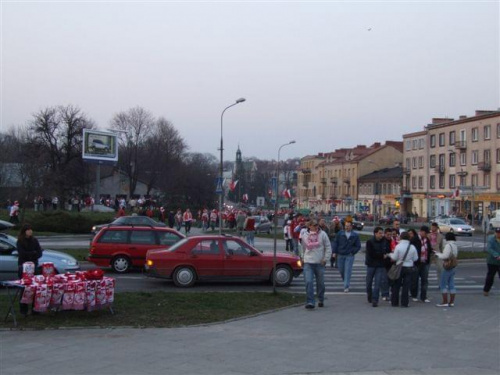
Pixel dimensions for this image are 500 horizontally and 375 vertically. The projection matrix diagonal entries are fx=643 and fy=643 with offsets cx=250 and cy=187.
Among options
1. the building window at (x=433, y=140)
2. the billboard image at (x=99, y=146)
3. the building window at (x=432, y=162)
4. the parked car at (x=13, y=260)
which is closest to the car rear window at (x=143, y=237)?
the parked car at (x=13, y=260)

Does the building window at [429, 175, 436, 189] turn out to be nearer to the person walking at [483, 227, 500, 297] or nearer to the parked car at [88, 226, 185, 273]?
the parked car at [88, 226, 185, 273]

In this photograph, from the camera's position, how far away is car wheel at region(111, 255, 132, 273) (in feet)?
65.5

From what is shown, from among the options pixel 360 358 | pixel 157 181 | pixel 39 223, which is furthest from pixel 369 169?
pixel 360 358

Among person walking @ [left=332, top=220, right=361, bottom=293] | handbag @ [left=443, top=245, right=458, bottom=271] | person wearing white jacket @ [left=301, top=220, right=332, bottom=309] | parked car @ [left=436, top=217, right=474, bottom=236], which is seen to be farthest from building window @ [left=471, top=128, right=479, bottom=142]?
person wearing white jacket @ [left=301, top=220, right=332, bottom=309]

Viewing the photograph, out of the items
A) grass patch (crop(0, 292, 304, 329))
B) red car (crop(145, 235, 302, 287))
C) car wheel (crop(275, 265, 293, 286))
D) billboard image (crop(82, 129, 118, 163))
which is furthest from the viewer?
billboard image (crop(82, 129, 118, 163))

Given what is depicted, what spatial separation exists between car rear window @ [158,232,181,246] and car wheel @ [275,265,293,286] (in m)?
4.17

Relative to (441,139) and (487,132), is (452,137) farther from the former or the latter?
(487,132)

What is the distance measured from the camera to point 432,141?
286 feet

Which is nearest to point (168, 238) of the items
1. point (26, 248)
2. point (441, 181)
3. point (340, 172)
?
point (26, 248)

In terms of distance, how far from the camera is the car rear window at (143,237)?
20125 millimetres

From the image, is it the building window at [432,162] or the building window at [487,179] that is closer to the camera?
the building window at [487,179]

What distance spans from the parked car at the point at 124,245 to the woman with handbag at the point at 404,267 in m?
7.85

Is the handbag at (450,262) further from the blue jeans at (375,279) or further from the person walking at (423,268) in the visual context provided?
the blue jeans at (375,279)

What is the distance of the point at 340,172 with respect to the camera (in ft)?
385
